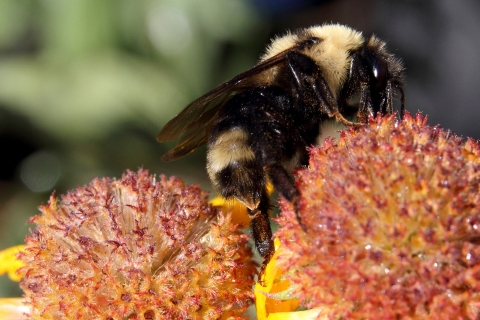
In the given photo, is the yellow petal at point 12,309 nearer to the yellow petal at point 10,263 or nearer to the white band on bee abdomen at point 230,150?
the yellow petal at point 10,263

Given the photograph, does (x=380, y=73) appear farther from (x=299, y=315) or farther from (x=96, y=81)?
(x=96, y=81)

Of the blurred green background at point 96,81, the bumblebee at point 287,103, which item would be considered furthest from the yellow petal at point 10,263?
the blurred green background at point 96,81

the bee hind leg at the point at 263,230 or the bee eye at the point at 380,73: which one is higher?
the bee eye at the point at 380,73

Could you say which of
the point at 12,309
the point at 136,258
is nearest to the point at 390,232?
the point at 136,258

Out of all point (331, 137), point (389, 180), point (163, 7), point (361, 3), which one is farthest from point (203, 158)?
point (389, 180)

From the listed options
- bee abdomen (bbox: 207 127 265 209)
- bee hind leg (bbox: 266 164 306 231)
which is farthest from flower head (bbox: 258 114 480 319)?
bee abdomen (bbox: 207 127 265 209)

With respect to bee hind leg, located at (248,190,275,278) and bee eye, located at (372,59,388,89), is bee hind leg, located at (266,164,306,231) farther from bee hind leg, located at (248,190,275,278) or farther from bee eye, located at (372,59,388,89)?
bee eye, located at (372,59,388,89)

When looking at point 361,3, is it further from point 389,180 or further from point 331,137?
point 389,180
